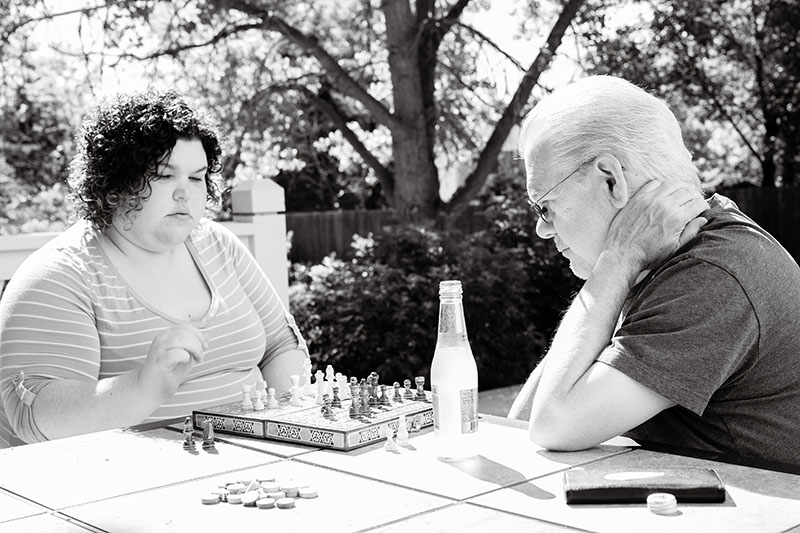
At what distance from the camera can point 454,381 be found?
170 cm

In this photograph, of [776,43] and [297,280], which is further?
[776,43]

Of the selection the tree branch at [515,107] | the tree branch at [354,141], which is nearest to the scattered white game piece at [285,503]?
the tree branch at [515,107]

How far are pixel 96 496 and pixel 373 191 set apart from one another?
12967 mm

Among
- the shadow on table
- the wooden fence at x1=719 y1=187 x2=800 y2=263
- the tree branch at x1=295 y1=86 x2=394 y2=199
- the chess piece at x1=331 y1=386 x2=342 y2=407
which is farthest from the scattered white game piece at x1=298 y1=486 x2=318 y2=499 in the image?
the wooden fence at x1=719 y1=187 x2=800 y2=263

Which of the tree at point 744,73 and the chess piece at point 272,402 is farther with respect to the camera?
the tree at point 744,73

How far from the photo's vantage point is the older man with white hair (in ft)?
5.62

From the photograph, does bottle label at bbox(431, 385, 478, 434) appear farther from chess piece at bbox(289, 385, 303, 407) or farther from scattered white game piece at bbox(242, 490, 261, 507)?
chess piece at bbox(289, 385, 303, 407)

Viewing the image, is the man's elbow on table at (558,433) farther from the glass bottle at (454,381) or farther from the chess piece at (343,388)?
the chess piece at (343,388)

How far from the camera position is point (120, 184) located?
8.95 feet

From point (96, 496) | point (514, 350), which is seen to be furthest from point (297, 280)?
point (96, 496)

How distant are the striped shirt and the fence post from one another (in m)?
1.56

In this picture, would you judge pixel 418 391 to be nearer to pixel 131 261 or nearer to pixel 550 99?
pixel 550 99

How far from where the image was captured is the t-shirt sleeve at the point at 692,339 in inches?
66.6

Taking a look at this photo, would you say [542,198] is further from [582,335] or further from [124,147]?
[124,147]
